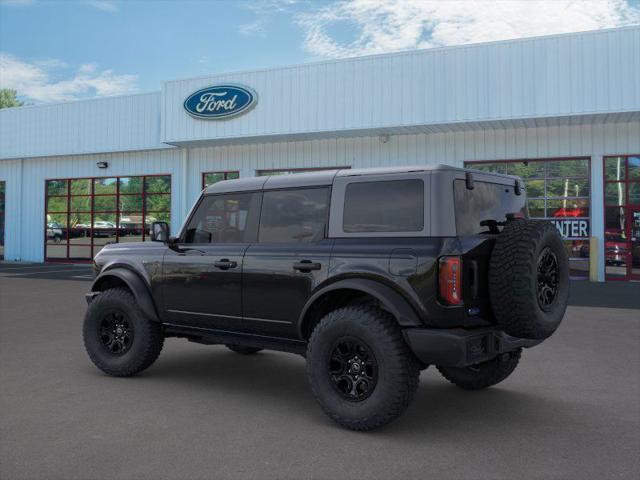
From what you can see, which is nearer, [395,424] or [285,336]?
[395,424]

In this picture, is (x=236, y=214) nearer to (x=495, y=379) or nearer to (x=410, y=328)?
(x=410, y=328)

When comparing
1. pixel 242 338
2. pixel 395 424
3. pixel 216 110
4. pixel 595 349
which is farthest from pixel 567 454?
pixel 216 110

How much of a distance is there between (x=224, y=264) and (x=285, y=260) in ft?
2.25

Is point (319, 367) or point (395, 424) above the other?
point (319, 367)

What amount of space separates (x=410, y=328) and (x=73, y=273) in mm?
17720

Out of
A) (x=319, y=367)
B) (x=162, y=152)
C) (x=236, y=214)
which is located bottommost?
(x=319, y=367)

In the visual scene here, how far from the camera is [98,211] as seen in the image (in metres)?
25.2

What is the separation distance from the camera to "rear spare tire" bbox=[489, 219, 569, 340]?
14.2ft

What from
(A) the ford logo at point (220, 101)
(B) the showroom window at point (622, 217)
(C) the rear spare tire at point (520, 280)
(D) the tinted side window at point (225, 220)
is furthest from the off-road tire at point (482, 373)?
(A) the ford logo at point (220, 101)

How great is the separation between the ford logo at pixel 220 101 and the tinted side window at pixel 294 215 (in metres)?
15.1

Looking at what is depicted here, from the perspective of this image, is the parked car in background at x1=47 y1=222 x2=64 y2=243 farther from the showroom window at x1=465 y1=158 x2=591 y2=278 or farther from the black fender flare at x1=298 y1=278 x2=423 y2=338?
the black fender flare at x1=298 y1=278 x2=423 y2=338

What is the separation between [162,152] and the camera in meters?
23.5

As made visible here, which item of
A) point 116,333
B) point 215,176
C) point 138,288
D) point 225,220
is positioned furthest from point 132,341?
point 215,176

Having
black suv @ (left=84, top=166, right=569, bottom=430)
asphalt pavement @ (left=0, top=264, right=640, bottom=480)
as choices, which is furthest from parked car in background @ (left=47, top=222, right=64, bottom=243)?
black suv @ (left=84, top=166, right=569, bottom=430)
